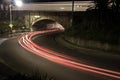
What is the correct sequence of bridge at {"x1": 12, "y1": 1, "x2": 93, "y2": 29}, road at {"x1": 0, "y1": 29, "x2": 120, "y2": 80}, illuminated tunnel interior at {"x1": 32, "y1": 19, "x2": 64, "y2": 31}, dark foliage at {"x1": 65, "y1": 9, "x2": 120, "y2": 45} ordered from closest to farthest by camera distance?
road at {"x1": 0, "y1": 29, "x2": 120, "y2": 80}
dark foliage at {"x1": 65, "y1": 9, "x2": 120, "y2": 45}
bridge at {"x1": 12, "y1": 1, "x2": 93, "y2": 29}
illuminated tunnel interior at {"x1": 32, "y1": 19, "x2": 64, "y2": 31}

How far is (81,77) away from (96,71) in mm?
1772

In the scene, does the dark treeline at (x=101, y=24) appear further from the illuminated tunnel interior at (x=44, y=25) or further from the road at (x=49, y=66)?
the illuminated tunnel interior at (x=44, y=25)

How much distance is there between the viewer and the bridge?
2365 inches

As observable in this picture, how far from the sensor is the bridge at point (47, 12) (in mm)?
60062

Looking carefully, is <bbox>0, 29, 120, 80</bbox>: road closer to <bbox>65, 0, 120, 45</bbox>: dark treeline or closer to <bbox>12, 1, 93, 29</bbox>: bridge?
<bbox>65, 0, 120, 45</bbox>: dark treeline

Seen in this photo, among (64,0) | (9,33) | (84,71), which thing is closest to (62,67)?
(84,71)

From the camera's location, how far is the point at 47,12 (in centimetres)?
6469

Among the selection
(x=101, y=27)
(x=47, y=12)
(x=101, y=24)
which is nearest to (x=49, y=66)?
(x=101, y=27)

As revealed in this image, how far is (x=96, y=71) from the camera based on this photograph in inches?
810

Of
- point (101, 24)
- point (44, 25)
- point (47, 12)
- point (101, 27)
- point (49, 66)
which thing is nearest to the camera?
point (49, 66)

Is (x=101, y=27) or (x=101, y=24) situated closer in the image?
(x=101, y=27)

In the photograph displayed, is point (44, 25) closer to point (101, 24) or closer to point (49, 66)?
point (101, 24)

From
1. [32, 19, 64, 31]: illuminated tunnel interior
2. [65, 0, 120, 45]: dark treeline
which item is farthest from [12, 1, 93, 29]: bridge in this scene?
[65, 0, 120, 45]: dark treeline

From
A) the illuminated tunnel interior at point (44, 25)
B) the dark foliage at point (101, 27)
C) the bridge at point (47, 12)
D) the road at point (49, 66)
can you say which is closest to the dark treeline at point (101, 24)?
the dark foliage at point (101, 27)
